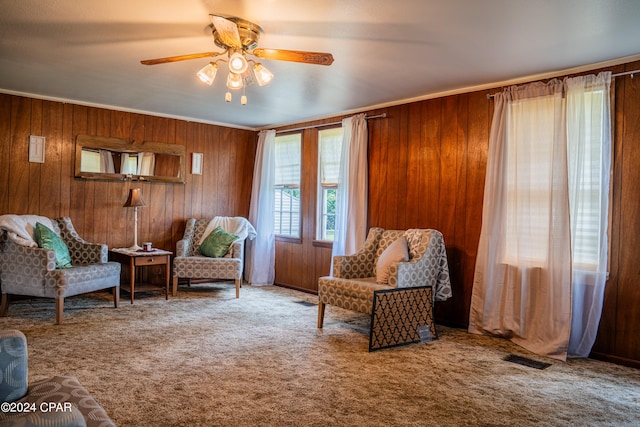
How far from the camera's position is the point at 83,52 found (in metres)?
3.68

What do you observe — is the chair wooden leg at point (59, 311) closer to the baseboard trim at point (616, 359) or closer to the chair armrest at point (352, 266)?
the chair armrest at point (352, 266)

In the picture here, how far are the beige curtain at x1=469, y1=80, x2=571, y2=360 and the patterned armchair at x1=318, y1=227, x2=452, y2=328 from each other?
0.38 metres

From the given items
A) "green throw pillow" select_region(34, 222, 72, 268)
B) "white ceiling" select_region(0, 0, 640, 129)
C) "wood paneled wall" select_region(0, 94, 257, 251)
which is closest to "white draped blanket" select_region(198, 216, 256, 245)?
"wood paneled wall" select_region(0, 94, 257, 251)

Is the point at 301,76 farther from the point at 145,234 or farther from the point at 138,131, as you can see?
the point at 145,234

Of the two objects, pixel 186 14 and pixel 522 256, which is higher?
pixel 186 14

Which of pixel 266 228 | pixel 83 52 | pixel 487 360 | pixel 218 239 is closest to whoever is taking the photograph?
pixel 487 360

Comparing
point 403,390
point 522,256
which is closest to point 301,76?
point 522,256

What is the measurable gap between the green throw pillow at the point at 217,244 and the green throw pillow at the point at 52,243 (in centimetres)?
163

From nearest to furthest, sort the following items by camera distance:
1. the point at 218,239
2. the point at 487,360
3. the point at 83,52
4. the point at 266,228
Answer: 1. the point at 487,360
2. the point at 83,52
3. the point at 218,239
4. the point at 266,228

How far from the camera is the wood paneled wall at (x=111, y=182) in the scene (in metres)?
5.12

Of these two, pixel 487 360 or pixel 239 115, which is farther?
pixel 239 115

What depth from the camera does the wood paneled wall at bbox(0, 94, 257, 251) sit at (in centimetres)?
512

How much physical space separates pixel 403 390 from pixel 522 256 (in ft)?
5.90

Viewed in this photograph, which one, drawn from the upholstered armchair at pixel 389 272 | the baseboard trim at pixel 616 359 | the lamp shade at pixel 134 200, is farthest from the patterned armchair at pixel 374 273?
the lamp shade at pixel 134 200
